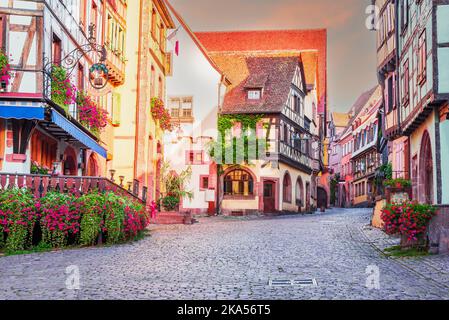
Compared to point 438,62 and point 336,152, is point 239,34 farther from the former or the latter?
point 438,62

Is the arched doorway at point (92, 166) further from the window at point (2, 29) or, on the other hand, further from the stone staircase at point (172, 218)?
the window at point (2, 29)

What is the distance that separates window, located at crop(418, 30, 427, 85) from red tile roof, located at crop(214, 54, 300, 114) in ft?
66.3

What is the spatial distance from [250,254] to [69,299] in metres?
6.30

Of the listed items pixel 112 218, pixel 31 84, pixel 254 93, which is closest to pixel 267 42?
pixel 254 93

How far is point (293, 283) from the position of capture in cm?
1040

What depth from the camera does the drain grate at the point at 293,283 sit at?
1019 cm

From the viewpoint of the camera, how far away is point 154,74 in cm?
3183

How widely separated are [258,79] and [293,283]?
1238 inches

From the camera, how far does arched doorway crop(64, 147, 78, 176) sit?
23.0 metres

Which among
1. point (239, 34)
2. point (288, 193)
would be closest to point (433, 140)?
point (288, 193)

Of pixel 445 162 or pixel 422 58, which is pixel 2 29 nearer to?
pixel 422 58

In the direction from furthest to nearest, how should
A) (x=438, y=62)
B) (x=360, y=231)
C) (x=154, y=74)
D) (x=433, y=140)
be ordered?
(x=154, y=74), (x=360, y=231), (x=433, y=140), (x=438, y=62)

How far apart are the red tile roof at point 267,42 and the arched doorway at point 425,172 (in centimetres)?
3411

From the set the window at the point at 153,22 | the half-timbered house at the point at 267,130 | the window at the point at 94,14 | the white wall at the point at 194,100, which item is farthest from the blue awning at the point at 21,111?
the half-timbered house at the point at 267,130
